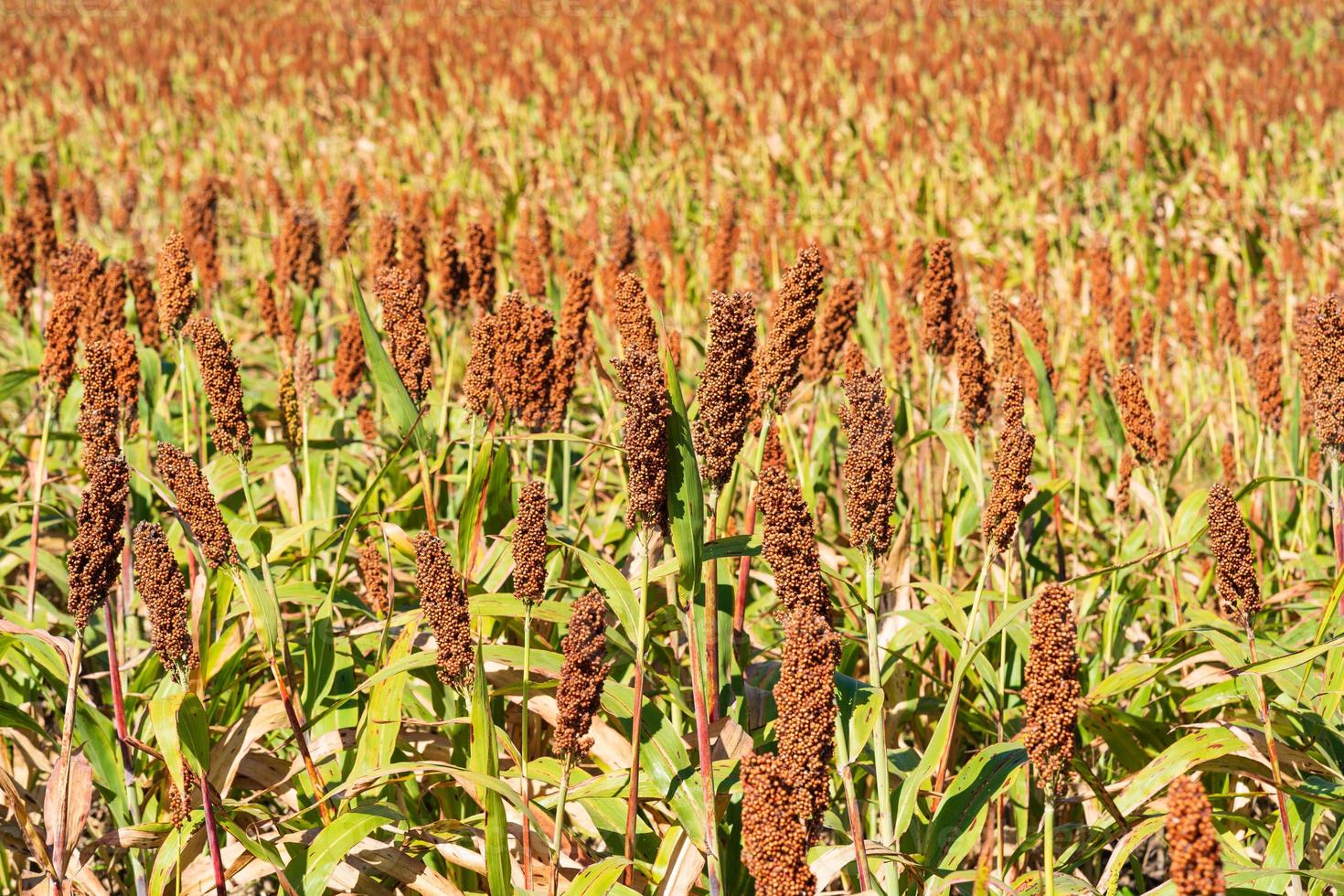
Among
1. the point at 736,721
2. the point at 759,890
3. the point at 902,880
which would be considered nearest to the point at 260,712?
the point at 736,721

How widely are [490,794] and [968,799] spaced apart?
895 mm

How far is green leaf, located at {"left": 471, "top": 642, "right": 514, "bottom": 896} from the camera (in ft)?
6.89

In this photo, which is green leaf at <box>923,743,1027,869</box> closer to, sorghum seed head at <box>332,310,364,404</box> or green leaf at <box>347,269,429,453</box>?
green leaf at <box>347,269,429,453</box>

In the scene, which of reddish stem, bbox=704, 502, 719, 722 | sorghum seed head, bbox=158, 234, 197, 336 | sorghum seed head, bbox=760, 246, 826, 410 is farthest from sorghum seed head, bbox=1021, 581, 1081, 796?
sorghum seed head, bbox=158, 234, 197, 336

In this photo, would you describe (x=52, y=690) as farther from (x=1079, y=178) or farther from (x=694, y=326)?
(x=1079, y=178)

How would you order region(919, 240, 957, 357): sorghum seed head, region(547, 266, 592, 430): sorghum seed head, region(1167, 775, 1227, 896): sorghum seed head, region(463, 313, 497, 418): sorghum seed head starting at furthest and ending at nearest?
region(919, 240, 957, 357): sorghum seed head < region(547, 266, 592, 430): sorghum seed head < region(463, 313, 497, 418): sorghum seed head < region(1167, 775, 1227, 896): sorghum seed head

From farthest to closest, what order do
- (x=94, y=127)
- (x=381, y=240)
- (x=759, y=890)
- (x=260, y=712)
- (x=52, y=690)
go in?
(x=94, y=127) < (x=381, y=240) < (x=52, y=690) < (x=260, y=712) < (x=759, y=890)

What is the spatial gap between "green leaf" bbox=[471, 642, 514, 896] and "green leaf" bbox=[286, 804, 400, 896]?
26 cm

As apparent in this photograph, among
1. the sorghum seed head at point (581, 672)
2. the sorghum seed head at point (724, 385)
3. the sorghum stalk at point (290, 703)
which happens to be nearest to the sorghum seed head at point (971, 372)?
the sorghum seed head at point (724, 385)

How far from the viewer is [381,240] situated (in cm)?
412

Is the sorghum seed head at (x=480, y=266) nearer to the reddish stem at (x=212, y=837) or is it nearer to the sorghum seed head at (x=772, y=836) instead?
the reddish stem at (x=212, y=837)

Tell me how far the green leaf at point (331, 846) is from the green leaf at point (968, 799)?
3.29ft

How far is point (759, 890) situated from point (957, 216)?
395 inches

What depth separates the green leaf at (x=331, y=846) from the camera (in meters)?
2.31
